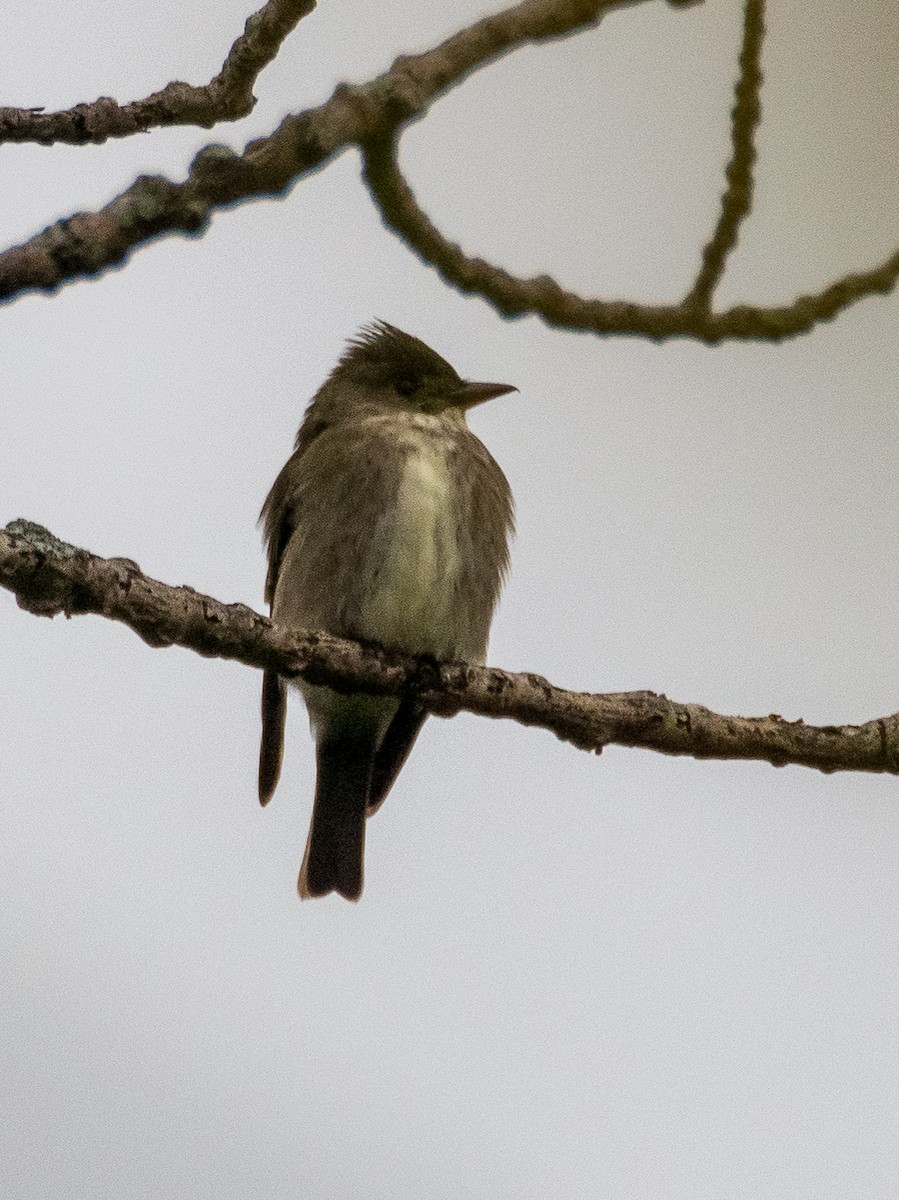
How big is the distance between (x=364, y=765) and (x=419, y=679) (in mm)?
1674

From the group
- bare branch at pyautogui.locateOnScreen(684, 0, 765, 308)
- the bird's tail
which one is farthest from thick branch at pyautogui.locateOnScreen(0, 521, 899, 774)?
the bird's tail

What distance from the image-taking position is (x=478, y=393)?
566cm

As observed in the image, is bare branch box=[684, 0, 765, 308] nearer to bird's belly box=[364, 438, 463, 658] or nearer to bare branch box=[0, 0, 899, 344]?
bare branch box=[0, 0, 899, 344]

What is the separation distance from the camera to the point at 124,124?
296 centimetres

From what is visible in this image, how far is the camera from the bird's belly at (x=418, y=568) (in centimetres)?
494

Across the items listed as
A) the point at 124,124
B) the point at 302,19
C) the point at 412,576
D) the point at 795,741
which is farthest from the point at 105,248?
the point at 412,576

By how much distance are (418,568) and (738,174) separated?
1.91m

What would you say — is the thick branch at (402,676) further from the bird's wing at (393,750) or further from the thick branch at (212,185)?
the bird's wing at (393,750)

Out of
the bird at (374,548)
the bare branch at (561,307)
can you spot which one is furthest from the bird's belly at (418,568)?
the bare branch at (561,307)

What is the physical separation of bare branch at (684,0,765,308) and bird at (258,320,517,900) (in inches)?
63.6

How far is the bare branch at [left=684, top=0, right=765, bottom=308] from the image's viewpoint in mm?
3328

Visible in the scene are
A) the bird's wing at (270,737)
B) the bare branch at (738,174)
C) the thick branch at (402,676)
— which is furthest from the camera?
the bird's wing at (270,737)

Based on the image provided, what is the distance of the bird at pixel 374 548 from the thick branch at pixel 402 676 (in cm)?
71

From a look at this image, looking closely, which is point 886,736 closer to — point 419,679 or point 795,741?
point 795,741
